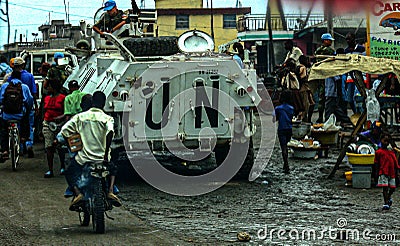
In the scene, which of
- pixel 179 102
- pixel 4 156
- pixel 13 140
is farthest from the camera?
pixel 4 156

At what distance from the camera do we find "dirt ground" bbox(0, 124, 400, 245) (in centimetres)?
878

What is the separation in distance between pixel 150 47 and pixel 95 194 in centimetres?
530

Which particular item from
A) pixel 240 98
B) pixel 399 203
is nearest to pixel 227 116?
pixel 240 98

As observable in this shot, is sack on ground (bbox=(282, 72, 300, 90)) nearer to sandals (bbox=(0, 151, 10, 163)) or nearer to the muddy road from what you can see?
the muddy road

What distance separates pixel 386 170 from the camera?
10562 millimetres

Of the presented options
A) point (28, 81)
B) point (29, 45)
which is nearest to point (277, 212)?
point (28, 81)

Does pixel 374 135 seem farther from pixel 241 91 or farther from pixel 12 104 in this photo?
pixel 12 104

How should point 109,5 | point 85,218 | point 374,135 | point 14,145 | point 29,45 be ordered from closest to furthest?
1. point 85,218
2. point 374,135
3. point 14,145
4. point 109,5
5. point 29,45

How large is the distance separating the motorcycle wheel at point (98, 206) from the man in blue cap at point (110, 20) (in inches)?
273

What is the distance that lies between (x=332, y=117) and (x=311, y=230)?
725 centimetres

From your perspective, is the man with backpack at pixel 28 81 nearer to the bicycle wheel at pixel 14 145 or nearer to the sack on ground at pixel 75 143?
the bicycle wheel at pixel 14 145

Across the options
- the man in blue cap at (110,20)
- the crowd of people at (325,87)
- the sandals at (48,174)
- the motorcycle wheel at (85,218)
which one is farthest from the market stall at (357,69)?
the motorcycle wheel at (85,218)

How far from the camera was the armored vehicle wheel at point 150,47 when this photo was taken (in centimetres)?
1378

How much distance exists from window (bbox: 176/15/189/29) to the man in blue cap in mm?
38932
